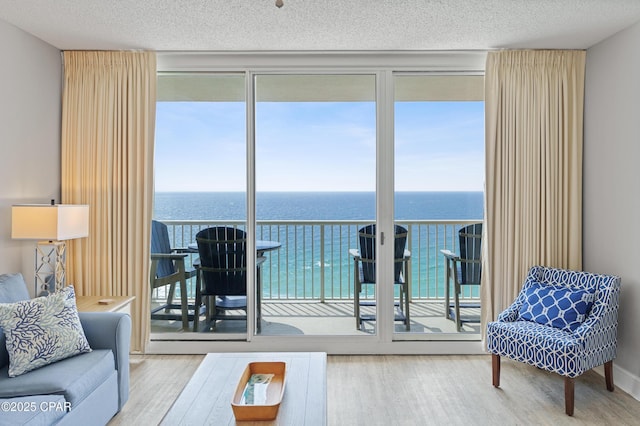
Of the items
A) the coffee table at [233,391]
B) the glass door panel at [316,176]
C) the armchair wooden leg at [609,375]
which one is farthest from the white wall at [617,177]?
the coffee table at [233,391]

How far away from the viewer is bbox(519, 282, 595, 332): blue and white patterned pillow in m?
2.95

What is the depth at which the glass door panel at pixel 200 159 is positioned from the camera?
3748 mm

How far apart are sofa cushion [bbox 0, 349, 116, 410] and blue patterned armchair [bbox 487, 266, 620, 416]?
257 centimetres

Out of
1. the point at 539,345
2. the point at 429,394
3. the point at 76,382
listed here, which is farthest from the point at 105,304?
the point at 539,345

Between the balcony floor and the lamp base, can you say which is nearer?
the lamp base

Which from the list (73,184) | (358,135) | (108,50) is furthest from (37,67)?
(358,135)

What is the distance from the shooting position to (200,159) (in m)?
3.76

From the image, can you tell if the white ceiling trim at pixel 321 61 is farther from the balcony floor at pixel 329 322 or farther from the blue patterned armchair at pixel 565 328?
the balcony floor at pixel 329 322

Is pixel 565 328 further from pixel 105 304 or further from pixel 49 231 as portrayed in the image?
pixel 49 231

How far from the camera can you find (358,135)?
12.3ft

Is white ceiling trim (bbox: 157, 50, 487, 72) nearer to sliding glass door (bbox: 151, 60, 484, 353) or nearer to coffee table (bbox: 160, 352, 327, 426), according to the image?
sliding glass door (bbox: 151, 60, 484, 353)

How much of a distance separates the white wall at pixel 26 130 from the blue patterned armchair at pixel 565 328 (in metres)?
3.51

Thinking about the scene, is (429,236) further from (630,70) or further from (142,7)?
(142,7)

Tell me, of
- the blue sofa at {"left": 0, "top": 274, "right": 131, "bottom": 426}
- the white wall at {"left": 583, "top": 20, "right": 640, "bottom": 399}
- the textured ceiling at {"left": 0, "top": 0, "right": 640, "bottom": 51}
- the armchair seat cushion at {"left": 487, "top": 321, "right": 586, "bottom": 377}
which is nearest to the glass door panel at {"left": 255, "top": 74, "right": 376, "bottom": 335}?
the textured ceiling at {"left": 0, "top": 0, "right": 640, "bottom": 51}
